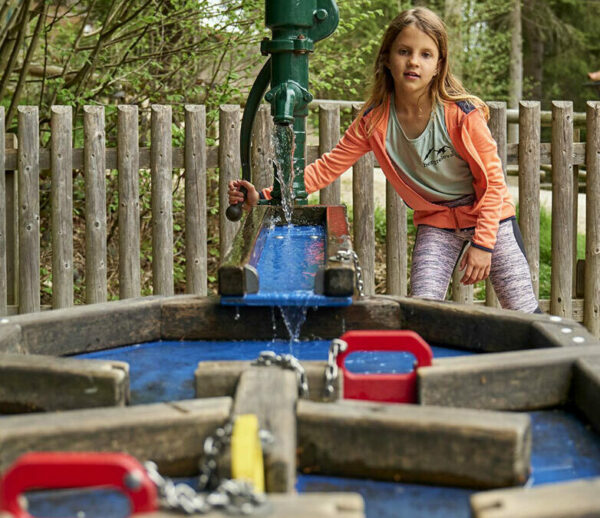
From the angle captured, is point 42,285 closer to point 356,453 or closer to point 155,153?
point 155,153

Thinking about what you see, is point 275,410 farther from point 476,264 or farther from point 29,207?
point 29,207

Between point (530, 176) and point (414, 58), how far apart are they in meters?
2.14

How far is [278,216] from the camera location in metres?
3.43

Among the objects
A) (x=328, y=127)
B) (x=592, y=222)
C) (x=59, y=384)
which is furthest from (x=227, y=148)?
(x=59, y=384)

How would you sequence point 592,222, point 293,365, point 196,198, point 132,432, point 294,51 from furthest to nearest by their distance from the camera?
point 592,222 → point 196,198 → point 294,51 → point 293,365 → point 132,432

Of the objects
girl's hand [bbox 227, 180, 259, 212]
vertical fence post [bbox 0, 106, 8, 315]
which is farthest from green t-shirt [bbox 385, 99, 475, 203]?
Answer: vertical fence post [bbox 0, 106, 8, 315]

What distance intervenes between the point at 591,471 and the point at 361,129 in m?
2.23

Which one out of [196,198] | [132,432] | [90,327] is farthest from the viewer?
[196,198]

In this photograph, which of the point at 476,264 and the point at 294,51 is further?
the point at 294,51

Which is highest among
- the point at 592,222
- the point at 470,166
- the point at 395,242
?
the point at 470,166

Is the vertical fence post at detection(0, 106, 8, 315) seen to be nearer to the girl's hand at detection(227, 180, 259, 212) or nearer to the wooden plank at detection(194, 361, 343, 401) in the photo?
the girl's hand at detection(227, 180, 259, 212)

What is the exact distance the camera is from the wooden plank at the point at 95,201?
513 centimetres

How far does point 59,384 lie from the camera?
6.04ft

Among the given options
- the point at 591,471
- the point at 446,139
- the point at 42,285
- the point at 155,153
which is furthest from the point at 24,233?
the point at 591,471
